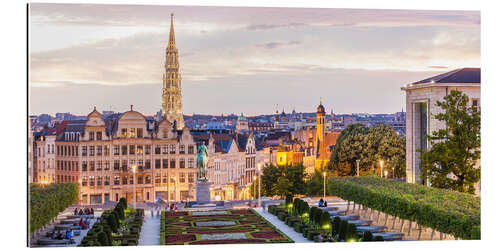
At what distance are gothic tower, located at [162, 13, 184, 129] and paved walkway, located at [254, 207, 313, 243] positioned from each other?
14.2 meters

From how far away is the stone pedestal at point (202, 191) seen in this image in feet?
→ 160

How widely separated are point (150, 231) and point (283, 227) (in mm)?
6712

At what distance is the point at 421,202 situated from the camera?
3123 centimetres

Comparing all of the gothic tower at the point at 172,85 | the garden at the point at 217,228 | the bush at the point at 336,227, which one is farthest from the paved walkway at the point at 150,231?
the gothic tower at the point at 172,85

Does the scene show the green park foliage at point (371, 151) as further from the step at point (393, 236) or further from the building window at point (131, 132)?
the step at point (393, 236)

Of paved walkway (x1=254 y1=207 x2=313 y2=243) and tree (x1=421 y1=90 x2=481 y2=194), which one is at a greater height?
tree (x1=421 y1=90 x2=481 y2=194)

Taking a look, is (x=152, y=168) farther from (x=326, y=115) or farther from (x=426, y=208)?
(x=426, y=208)

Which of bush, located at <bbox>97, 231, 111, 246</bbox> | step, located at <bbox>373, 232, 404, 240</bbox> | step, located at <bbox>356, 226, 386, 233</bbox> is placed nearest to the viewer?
bush, located at <bbox>97, 231, 111, 246</bbox>

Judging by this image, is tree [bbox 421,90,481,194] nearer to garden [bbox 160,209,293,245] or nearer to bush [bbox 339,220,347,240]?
bush [bbox 339,220,347,240]

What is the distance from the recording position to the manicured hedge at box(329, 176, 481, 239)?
27.4m

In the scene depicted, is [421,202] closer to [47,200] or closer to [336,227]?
[336,227]

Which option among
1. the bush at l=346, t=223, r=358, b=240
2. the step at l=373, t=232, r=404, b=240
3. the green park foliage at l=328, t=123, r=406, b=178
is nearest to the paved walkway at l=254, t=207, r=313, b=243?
the bush at l=346, t=223, r=358, b=240

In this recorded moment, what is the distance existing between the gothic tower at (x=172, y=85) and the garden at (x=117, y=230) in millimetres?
14498

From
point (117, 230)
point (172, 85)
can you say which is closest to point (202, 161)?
point (172, 85)
